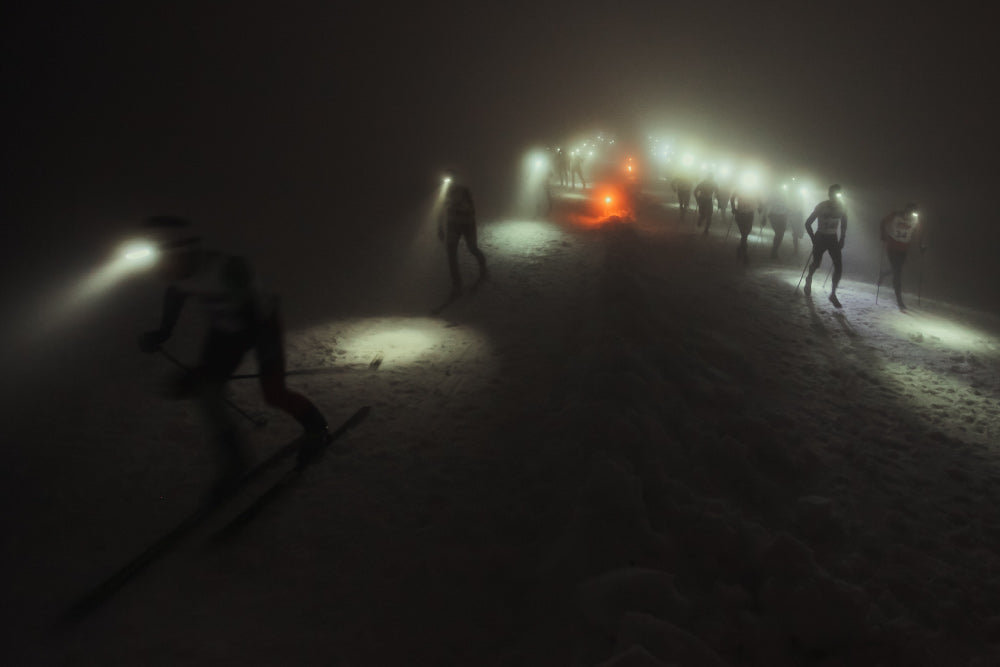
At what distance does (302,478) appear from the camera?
450cm

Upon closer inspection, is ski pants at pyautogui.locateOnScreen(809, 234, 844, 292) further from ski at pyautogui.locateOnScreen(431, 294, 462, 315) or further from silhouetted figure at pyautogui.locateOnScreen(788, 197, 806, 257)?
ski at pyautogui.locateOnScreen(431, 294, 462, 315)

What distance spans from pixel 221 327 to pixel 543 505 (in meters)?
3.02

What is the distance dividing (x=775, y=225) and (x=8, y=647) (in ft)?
53.5

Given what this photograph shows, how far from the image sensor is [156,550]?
3533 millimetres

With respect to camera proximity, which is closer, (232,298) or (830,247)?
(232,298)

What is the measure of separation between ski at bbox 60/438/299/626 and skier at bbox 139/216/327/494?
10cm

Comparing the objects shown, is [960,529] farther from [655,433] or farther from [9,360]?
[9,360]

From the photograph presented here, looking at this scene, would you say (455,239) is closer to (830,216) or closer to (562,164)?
(830,216)

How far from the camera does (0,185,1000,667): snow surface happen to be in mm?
2998

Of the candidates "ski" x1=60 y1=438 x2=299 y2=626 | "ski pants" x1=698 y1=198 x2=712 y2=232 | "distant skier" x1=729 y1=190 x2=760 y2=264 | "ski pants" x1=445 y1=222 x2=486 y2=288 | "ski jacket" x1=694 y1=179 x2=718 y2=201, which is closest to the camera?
"ski" x1=60 y1=438 x2=299 y2=626

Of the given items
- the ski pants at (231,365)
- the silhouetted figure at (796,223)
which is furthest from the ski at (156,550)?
the silhouetted figure at (796,223)

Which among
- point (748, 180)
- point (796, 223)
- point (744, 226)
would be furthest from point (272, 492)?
point (796, 223)

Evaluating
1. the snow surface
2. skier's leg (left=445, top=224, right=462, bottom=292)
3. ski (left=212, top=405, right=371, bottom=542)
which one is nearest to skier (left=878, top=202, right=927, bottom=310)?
the snow surface

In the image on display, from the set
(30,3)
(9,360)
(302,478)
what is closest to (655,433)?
(302,478)
